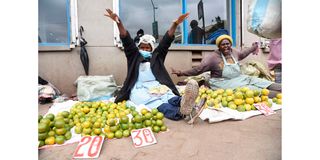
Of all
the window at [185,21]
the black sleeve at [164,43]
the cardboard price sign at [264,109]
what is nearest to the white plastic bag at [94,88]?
the black sleeve at [164,43]

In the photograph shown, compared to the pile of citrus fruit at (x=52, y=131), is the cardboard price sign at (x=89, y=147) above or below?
below

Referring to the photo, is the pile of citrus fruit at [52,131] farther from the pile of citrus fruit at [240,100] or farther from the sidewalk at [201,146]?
the pile of citrus fruit at [240,100]

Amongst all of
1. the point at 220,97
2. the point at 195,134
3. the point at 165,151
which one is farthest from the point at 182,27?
the point at 165,151

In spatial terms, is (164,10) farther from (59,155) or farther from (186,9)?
(59,155)

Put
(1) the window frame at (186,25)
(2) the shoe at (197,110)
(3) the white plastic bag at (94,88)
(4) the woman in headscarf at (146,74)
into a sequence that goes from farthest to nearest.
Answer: (1) the window frame at (186,25) → (3) the white plastic bag at (94,88) → (4) the woman in headscarf at (146,74) → (2) the shoe at (197,110)

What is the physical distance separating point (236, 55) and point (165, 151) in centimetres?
332

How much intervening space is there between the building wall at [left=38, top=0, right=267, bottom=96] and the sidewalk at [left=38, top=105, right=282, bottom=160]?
2967 mm

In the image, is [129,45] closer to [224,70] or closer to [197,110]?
[197,110]

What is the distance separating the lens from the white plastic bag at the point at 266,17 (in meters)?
1.21

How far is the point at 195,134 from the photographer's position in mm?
2264

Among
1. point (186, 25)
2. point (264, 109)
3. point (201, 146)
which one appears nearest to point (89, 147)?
point (201, 146)

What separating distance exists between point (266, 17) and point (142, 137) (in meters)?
1.54

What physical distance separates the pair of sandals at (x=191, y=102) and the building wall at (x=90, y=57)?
2877 mm

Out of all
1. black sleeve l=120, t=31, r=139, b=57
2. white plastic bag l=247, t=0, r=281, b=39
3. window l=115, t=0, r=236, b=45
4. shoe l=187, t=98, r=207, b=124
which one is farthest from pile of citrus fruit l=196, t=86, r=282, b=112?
window l=115, t=0, r=236, b=45
